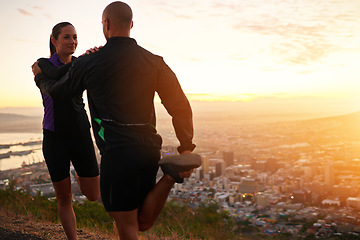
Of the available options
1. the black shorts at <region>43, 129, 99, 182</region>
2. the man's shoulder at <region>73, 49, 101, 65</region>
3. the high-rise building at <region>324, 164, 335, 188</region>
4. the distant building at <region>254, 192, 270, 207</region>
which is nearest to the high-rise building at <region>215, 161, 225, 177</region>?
the distant building at <region>254, 192, 270, 207</region>

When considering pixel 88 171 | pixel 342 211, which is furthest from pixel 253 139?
pixel 88 171

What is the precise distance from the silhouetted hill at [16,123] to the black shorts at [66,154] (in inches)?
948

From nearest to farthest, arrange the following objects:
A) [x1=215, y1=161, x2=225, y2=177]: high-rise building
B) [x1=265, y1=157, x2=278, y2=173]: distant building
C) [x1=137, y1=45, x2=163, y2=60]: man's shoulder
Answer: [x1=137, y1=45, x2=163, y2=60]: man's shoulder → [x1=215, y1=161, x2=225, y2=177]: high-rise building → [x1=265, y1=157, x2=278, y2=173]: distant building

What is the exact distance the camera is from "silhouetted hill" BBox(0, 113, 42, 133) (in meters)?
26.3

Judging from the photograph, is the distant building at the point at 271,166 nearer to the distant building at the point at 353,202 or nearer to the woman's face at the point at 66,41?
the distant building at the point at 353,202

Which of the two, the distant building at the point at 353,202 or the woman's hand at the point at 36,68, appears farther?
the distant building at the point at 353,202

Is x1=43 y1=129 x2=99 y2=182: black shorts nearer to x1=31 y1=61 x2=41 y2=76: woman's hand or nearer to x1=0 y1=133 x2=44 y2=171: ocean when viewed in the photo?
x1=31 y1=61 x2=41 y2=76: woman's hand

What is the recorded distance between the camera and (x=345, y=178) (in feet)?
→ 72.9

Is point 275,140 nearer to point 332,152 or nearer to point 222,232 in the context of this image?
point 332,152

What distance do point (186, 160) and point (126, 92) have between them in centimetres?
48

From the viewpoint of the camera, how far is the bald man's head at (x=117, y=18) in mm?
1795

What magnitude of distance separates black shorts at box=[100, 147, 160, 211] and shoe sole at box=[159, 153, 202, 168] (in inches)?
5.1

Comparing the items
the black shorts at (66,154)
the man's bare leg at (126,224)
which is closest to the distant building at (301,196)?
the black shorts at (66,154)

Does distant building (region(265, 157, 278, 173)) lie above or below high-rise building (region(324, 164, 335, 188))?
below
